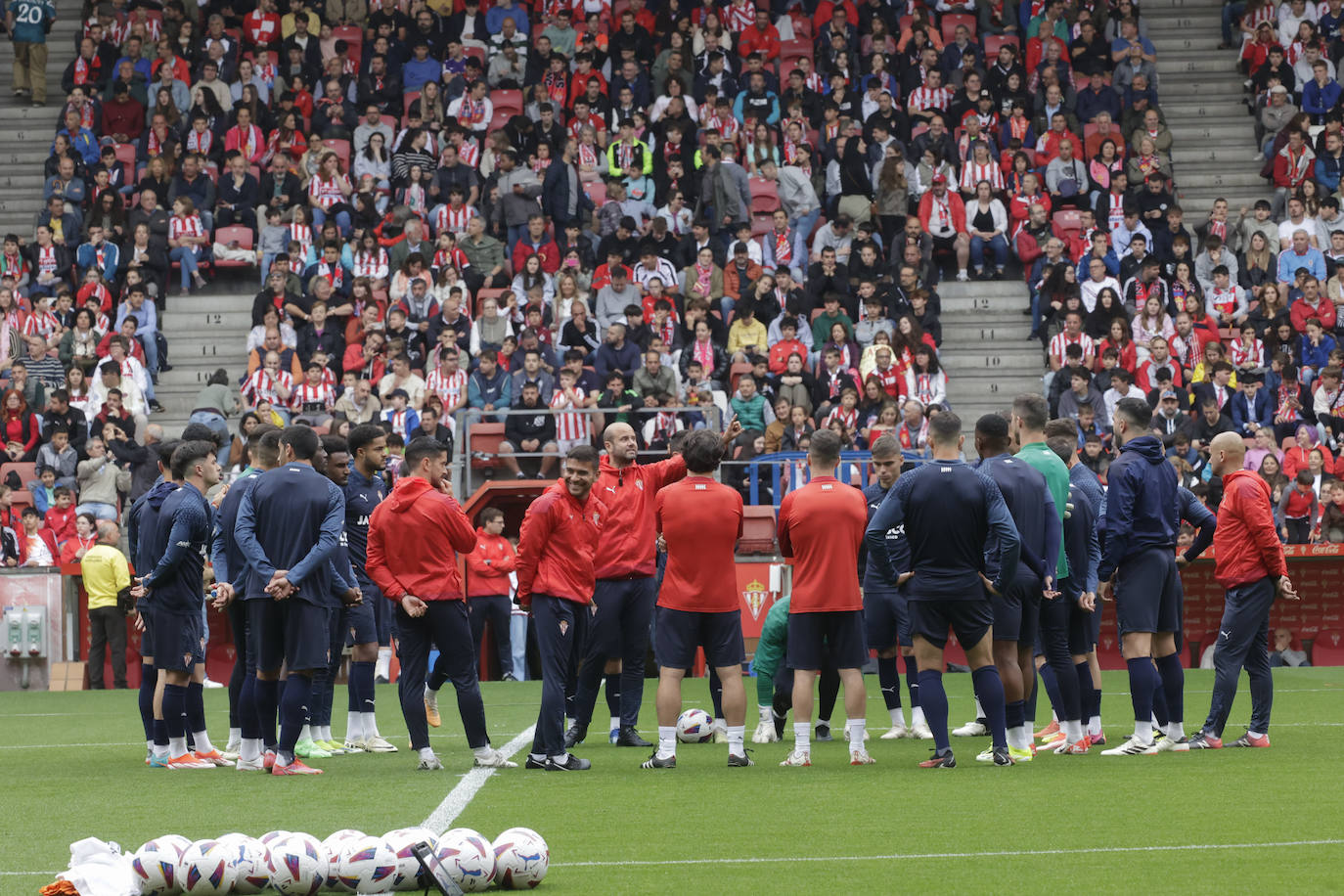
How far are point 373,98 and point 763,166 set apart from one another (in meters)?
7.02

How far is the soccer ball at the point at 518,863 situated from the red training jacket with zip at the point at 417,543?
155 inches

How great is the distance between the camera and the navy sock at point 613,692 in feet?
40.2

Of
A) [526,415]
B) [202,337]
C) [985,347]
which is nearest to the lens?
[526,415]

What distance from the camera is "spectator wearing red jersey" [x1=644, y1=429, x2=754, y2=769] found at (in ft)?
34.1

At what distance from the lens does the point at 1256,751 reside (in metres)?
10.7

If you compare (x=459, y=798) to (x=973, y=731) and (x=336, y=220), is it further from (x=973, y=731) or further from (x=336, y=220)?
(x=336, y=220)

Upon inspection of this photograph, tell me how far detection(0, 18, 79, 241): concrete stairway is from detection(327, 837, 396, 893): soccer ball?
24.9 meters

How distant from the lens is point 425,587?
10.2m

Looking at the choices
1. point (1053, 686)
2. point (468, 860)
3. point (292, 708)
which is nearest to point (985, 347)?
point (1053, 686)

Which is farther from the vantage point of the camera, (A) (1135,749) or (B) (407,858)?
(A) (1135,749)

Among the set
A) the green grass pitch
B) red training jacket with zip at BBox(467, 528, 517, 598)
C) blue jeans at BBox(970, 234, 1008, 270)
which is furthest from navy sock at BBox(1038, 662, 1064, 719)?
blue jeans at BBox(970, 234, 1008, 270)

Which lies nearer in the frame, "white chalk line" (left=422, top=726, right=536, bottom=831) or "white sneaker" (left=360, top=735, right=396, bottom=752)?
"white chalk line" (left=422, top=726, right=536, bottom=831)

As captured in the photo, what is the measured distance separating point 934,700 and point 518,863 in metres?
4.03

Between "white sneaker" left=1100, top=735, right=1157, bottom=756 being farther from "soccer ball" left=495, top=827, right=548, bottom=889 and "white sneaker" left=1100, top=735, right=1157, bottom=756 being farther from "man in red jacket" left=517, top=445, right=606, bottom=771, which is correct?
"soccer ball" left=495, top=827, right=548, bottom=889
